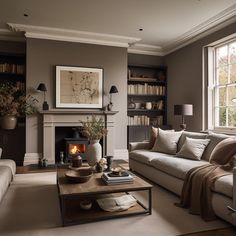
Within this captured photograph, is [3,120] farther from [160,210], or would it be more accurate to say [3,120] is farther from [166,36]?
[166,36]

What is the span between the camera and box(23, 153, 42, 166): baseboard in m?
5.13

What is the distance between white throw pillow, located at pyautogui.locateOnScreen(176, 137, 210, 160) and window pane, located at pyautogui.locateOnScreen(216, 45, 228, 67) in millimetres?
2166

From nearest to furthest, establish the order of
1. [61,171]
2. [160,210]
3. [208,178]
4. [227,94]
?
[208,178] → [160,210] → [61,171] → [227,94]

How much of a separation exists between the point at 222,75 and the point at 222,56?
15.7 inches

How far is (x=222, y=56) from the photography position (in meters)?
4.90

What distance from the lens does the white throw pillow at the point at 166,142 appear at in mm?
4023

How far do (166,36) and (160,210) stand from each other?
4.20 meters

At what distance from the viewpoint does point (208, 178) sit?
8.16 ft

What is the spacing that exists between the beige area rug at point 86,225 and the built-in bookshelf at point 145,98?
306cm

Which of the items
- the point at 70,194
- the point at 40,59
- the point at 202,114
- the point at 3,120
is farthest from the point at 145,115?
the point at 70,194

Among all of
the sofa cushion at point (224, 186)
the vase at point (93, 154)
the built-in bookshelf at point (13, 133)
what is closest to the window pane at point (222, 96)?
the sofa cushion at point (224, 186)

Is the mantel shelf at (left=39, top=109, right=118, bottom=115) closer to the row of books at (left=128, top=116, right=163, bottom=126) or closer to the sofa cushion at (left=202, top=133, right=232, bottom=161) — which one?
the row of books at (left=128, top=116, right=163, bottom=126)

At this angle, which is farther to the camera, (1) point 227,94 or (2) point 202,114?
(2) point 202,114

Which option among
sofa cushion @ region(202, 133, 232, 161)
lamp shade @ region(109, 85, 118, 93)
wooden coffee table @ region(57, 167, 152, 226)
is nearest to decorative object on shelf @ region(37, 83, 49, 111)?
lamp shade @ region(109, 85, 118, 93)
